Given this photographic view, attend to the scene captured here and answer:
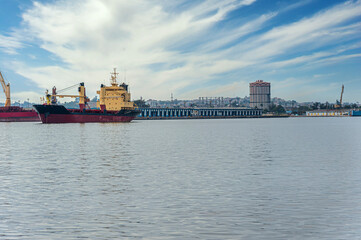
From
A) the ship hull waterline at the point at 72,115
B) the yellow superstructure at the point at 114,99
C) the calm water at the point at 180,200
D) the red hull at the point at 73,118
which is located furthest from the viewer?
the yellow superstructure at the point at 114,99

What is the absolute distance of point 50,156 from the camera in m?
34.0

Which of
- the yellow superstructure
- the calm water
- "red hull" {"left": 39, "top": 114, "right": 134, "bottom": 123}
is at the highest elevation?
the yellow superstructure

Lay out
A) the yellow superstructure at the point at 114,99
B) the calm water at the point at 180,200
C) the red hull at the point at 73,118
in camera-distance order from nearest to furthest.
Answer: the calm water at the point at 180,200 < the red hull at the point at 73,118 < the yellow superstructure at the point at 114,99

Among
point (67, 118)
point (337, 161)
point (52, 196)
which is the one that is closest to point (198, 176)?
point (52, 196)

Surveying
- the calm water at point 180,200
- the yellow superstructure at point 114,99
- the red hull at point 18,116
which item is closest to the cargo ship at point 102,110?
the yellow superstructure at point 114,99

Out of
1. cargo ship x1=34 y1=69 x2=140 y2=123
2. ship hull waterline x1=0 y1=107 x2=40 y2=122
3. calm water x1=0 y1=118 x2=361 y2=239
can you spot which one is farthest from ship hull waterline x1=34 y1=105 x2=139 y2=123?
calm water x1=0 y1=118 x2=361 y2=239

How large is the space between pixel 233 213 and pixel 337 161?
20180 millimetres

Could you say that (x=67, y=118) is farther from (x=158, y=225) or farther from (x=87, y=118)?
(x=158, y=225)

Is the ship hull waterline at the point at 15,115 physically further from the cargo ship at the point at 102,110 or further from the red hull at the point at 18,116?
the cargo ship at the point at 102,110

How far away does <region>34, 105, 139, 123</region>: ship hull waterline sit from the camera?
372 ft

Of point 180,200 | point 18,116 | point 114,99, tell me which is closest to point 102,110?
point 114,99

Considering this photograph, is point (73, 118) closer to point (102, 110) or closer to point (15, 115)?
point (102, 110)

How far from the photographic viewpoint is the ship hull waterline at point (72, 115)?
114 meters

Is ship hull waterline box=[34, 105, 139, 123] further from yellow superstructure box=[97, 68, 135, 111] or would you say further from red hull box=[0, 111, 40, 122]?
red hull box=[0, 111, 40, 122]
